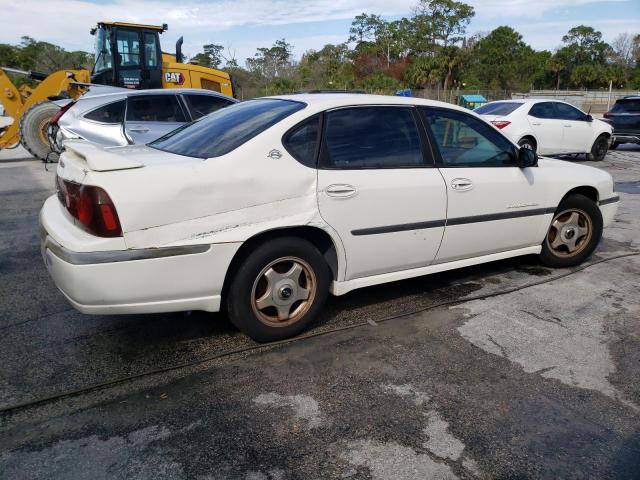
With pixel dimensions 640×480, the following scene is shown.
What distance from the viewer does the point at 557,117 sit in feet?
40.9

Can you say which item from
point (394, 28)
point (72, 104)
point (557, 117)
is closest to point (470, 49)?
point (394, 28)

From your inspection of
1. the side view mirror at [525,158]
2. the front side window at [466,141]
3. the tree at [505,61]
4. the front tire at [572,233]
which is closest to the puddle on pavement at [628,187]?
the front tire at [572,233]

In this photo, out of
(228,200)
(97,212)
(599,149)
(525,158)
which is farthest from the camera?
(599,149)

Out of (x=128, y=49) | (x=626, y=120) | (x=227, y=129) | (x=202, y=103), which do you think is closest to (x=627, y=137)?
(x=626, y=120)

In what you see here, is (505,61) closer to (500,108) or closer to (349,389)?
(500,108)

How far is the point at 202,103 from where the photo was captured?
9.11 metres

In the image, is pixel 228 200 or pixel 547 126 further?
pixel 547 126

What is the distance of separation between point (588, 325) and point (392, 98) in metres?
2.18

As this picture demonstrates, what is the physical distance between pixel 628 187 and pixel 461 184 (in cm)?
738

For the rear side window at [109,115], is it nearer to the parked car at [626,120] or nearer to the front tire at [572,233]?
the front tire at [572,233]

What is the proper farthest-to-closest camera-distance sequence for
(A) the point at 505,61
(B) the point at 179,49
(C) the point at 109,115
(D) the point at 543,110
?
(A) the point at 505,61 → (B) the point at 179,49 → (D) the point at 543,110 → (C) the point at 109,115

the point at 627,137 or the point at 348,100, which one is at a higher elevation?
the point at 348,100

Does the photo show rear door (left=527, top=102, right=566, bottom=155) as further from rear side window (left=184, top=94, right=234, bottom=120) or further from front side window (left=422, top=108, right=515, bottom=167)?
front side window (left=422, top=108, right=515, bottom=167)

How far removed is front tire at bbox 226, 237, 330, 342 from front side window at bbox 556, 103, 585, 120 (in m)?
11.1
